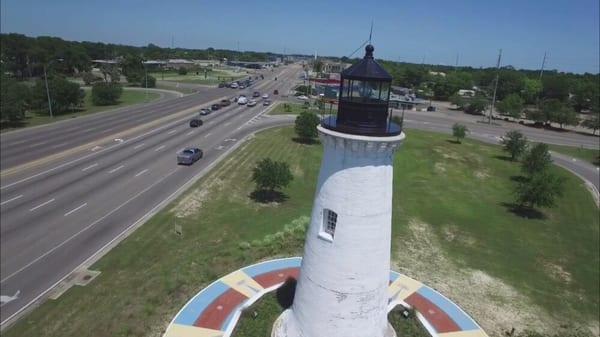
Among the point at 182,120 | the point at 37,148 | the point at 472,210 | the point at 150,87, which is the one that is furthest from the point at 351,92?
the point at 150,87

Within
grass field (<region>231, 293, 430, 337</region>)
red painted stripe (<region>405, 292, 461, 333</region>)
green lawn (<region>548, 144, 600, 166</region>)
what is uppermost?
green lawn (<region>548, 144, 600, 166</region>)

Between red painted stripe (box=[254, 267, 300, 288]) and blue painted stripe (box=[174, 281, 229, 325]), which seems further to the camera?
red painted stripe (box=[254, 267, 300, 288])

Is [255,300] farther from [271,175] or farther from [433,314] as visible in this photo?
[271,175]

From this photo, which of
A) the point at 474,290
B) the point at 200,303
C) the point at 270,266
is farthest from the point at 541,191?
the point at 200,303

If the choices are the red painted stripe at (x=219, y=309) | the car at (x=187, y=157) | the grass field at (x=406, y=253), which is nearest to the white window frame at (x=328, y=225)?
the red painted stripe at (x=219, y=309)

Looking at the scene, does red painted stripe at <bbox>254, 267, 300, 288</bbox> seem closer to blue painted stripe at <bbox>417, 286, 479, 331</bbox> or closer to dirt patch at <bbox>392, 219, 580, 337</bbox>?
dirt patch at <bbox>392, 219, 580, 337</bbox>

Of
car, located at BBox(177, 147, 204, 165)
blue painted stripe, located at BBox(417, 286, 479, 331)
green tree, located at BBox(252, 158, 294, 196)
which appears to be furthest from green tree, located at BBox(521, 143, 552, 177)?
car, located at BBox(177, 147, 204, 165)
